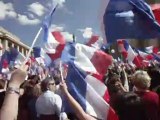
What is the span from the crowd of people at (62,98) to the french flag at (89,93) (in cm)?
15

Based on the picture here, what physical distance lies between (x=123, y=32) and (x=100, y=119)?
225 centimetres

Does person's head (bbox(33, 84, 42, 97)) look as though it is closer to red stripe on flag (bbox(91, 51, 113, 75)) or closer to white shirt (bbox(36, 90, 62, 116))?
white shirt (bbox(36, 90, 62, 116))

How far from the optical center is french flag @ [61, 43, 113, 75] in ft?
17.1

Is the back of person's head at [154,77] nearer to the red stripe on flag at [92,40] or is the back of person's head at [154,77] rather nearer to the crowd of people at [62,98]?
the crowd of people at [62,98]

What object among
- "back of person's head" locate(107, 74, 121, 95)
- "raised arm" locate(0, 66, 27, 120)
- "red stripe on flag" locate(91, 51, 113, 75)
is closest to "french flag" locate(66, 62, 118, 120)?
"red stripe on flag" locate(91, 51, 113, 75)

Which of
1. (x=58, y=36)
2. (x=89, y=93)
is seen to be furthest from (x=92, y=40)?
(x=89, y=93)

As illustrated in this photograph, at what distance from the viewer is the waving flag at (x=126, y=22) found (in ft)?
20.5

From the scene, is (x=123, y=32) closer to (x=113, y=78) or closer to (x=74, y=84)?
(x=113, y=78)

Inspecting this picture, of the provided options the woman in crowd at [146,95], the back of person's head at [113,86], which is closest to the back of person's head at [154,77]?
the back of person's head at [113,86]

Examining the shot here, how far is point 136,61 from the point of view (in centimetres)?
1433

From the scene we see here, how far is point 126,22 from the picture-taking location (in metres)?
6.29

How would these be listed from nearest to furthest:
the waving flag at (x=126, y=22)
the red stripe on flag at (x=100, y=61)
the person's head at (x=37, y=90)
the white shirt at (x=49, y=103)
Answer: the red stripe on flag at (x=100, y=61) → the waving flag at (x=126, y=22) → the white shirt at (x=49, y=103) → the person's head at (x=37, y=90)

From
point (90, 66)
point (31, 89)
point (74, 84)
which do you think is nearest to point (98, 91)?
point (74, 84)

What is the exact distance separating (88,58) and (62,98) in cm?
58
